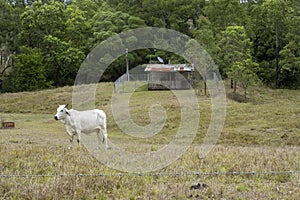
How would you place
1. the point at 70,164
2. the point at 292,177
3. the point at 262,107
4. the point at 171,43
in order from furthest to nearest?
the point at 171,43, the point at 262,107, the point at 70,164, the point at 292,177

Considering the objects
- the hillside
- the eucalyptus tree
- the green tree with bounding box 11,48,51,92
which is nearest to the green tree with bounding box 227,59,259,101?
the eucalyptus tree

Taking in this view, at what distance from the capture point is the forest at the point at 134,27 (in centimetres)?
4953

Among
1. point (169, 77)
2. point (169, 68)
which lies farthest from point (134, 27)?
point (169, 77)

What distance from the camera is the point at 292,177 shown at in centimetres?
862

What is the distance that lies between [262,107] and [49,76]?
115ft

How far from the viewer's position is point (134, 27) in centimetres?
5619

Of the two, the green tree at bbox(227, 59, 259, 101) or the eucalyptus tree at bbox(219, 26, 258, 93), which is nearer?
the green tree at bbox(227, 59, 259, 101)

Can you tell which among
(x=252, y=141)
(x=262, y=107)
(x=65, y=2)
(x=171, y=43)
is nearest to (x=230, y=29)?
(x=171, y=43)

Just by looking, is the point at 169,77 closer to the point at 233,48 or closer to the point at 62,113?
the point at 233,48

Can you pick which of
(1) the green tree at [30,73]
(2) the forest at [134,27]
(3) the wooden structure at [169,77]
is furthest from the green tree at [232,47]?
(1) the green tree at [30,73]

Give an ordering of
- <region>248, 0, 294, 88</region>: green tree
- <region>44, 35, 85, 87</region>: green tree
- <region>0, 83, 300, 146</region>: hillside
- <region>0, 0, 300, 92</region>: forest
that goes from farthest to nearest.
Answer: <region>44, 35, 85, 87</region>: green tree → <region>248, 0, 294, 88</region>: green tree → <region>0, 0, 300, 92</region>: forest → <region>0, 83, 300, 146</region>: hillside

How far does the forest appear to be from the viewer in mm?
49531

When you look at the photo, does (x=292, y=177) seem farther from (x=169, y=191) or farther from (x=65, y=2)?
(x=65, y=2)

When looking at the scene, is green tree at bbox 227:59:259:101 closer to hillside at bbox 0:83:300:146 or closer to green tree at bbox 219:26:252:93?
hillside at bbox 0:83:300:146
